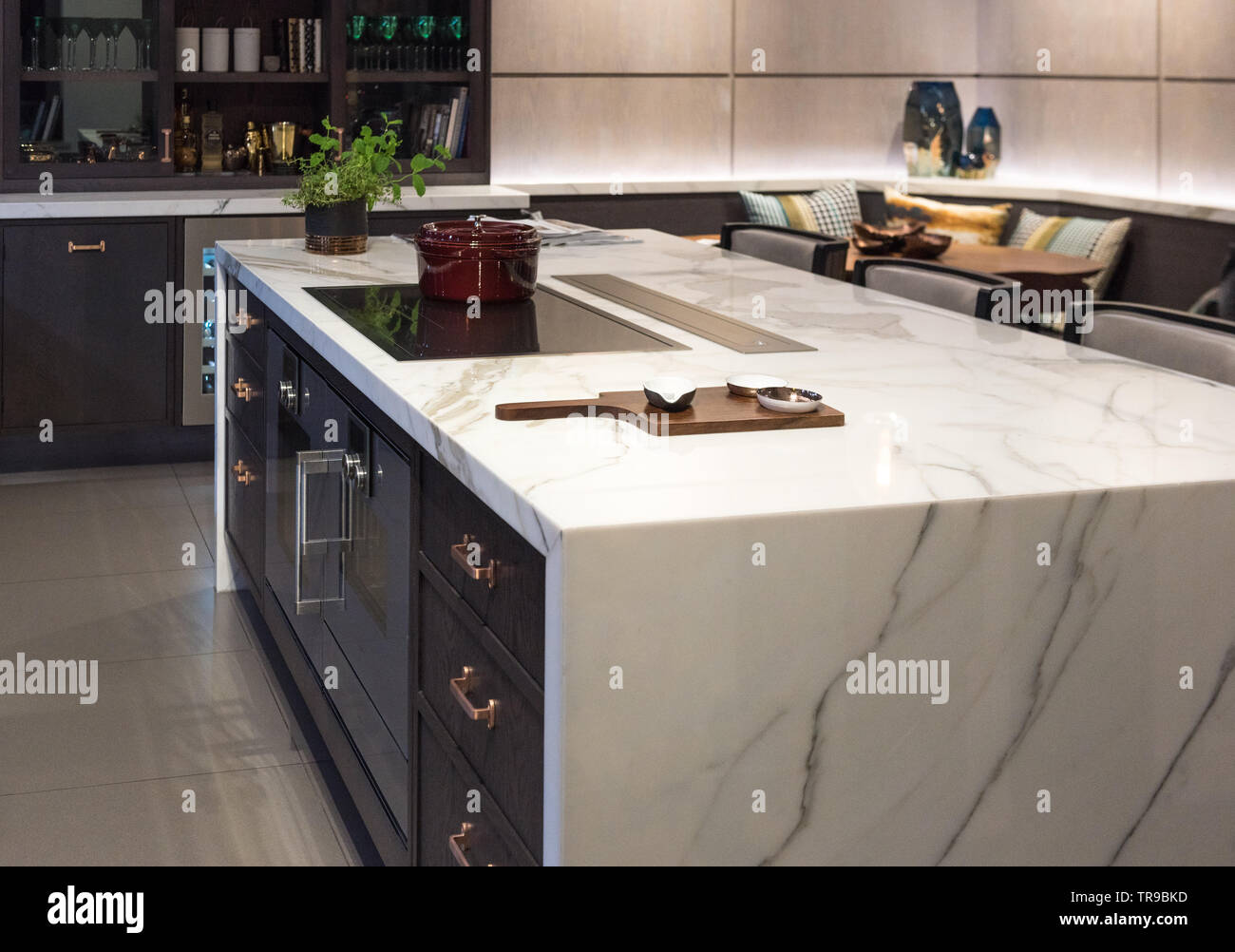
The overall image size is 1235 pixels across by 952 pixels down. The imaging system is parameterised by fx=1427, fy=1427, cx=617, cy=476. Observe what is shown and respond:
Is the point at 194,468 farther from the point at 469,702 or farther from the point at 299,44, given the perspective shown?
the point at 469,702

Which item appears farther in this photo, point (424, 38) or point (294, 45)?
point (424, 38)

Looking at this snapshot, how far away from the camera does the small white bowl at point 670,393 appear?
1.84m

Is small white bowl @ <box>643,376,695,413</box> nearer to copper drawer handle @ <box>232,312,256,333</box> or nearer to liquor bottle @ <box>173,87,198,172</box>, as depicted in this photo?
copper drawer handle @ <box>232,312,256,333</box>

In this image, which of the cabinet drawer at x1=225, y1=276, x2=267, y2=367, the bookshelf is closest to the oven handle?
the cabinet drawer at x1=225, y1=276, x2=267, y2=367

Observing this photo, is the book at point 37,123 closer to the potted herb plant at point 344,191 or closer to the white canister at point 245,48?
the white canister at point 245,48

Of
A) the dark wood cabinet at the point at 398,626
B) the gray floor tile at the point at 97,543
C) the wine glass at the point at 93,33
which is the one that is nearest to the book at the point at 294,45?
the wine glass at the point at 93,33

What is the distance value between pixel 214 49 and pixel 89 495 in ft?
5.70

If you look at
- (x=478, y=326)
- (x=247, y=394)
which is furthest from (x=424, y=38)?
(x=478, y=326)

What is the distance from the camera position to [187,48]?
525 centimetres

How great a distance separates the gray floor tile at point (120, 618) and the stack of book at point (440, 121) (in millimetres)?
2312

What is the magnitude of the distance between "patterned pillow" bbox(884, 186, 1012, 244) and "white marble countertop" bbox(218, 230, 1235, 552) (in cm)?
350

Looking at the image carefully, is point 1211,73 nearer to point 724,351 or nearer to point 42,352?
point 724,351

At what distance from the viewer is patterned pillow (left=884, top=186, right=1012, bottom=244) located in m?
6.28

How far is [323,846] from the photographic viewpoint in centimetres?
259
